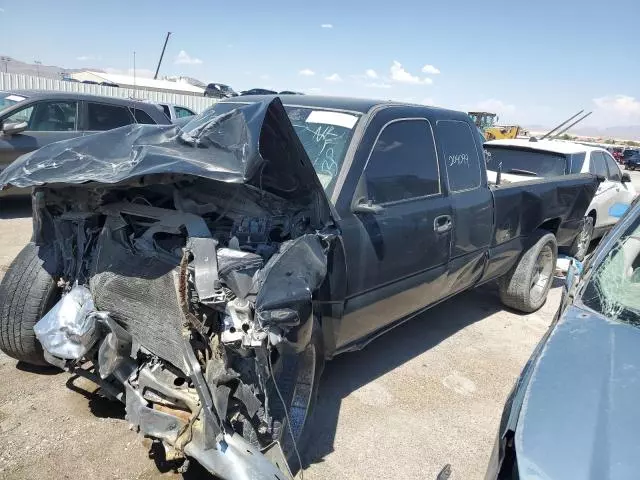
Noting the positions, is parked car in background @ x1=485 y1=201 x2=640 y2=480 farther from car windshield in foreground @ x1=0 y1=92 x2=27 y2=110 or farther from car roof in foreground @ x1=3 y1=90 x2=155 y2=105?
car windshield in foreground @ x1=0 y1=92 x2=27 y2=110

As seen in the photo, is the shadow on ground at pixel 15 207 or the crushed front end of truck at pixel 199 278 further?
the shadow on ground at pixel 15 207

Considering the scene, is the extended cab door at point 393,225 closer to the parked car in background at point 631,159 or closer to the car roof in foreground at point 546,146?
the car roof in foreground at point 546,146

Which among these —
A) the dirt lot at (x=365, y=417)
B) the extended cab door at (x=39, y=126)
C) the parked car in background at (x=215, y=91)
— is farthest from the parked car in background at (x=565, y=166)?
the parked car in background at (x=215, y=91)

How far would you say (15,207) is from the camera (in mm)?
7703


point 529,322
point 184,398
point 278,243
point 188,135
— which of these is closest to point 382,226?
point 278,243

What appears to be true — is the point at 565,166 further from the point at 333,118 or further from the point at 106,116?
the point at 106,116

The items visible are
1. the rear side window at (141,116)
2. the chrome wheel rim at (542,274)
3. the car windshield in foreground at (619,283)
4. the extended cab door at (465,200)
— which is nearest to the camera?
the car windshield in foreground at (619,283)

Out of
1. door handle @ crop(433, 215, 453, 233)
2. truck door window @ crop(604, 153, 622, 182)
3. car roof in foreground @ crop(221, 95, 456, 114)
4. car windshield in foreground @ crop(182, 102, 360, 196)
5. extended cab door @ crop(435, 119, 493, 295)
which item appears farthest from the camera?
truck door window @ crop(604, 153, 622, 182)

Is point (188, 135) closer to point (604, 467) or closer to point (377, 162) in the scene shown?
point (377, 162)

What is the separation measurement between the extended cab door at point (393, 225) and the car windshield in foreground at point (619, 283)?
1.08 m

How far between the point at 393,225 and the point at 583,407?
1.60 metres

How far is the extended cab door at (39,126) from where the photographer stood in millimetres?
6988

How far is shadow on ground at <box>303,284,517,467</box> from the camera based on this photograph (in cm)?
312

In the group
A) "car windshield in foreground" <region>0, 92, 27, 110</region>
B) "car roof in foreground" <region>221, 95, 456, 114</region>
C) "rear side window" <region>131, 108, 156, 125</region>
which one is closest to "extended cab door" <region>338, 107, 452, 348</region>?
"car roof in foreground" <region>221, 95, 456, 114</region>
